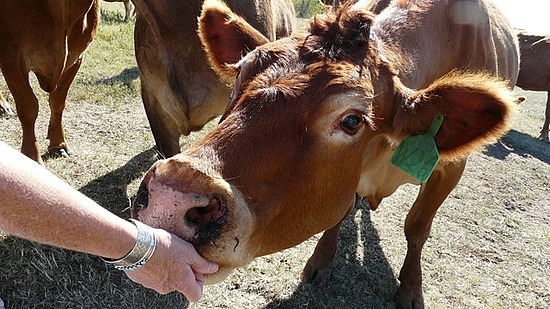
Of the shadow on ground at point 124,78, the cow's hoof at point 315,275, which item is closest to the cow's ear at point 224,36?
the cow's hoof at point 315,275

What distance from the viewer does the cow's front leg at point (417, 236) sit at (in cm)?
345

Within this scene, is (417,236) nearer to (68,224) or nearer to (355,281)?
(355,281)

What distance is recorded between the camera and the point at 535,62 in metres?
12.7

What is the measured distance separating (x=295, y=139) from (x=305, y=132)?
2.0 inches

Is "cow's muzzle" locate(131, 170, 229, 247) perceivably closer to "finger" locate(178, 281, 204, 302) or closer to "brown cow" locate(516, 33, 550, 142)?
"finger" locate(178, 281, 204, 302)

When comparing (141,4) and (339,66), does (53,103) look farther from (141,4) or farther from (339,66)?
(339,66)

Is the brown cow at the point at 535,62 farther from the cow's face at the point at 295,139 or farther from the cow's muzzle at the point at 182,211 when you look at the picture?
the cow's muzzle at the point at 182,211

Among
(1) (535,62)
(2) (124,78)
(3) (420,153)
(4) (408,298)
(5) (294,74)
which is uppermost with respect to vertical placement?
(5) (294,74)

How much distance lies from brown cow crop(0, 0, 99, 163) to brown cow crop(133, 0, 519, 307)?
1700mm

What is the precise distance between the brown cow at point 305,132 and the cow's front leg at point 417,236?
953mm

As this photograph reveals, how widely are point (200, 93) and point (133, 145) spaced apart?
1.93m

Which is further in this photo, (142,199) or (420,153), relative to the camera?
(420,153)

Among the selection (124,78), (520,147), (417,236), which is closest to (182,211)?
(417,236)

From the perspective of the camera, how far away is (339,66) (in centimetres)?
202
